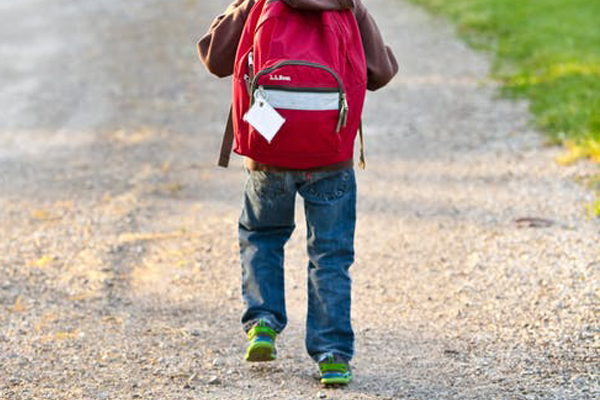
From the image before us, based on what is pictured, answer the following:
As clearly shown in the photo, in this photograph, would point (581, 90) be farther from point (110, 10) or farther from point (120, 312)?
point (110, 10)

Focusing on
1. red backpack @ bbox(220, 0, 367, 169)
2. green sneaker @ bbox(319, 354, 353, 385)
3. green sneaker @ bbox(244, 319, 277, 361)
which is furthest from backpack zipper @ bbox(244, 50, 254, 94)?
green sneaker @ bbox(319, 354, 353, 385)

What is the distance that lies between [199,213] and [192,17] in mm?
7208

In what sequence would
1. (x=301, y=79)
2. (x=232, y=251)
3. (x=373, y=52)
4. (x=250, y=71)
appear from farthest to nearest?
(x=232, y=251)
(x=373, y=52)
(x=250, y=71)
(x=301, y=79)

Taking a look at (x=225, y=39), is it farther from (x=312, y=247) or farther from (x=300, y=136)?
(x=312, y=247)

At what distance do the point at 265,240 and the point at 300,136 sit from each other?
575 millimetres

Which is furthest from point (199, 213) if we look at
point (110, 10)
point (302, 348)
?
point (110, 10)

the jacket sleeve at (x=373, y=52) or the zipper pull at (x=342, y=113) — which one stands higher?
the jacket sleeve at (x=373, y=52)

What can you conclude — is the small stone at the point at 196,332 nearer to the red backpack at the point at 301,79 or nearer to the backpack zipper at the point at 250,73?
the red backpack at the point at 301,79

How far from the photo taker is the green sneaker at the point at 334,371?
408cm

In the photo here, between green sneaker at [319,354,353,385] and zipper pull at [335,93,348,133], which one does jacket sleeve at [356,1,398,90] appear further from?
green sneaker at [319,354,353,385]

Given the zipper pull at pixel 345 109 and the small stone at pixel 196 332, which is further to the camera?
the small stone at pixel 196 332

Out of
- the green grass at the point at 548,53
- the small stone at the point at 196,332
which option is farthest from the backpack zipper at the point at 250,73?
the green grass at the point at 548,53

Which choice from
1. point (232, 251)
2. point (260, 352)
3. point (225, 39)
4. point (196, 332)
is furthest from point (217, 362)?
point (232, 251)

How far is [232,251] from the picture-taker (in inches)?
239
